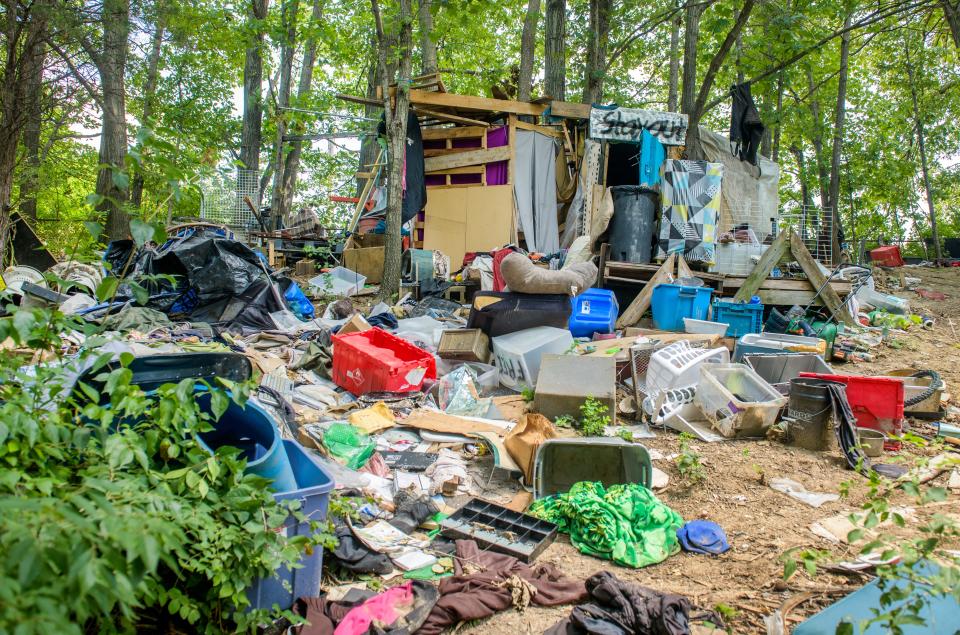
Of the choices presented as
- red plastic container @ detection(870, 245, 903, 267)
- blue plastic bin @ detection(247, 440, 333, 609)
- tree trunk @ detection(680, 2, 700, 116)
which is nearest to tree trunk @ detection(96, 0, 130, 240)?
blue plastic bin @ detection(247, 440, 333, 609)

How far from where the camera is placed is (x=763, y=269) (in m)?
8.07

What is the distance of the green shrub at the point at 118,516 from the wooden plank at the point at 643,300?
601 centimetres

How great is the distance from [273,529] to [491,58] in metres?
20.0

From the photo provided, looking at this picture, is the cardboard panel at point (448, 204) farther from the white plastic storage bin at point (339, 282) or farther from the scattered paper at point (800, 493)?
the scattered paper at point (800, 493)

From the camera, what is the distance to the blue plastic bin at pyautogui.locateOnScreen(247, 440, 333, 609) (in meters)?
2.31

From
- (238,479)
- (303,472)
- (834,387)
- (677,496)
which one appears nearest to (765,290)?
(834,387)

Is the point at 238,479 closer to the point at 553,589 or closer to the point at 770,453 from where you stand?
the point at 553,589

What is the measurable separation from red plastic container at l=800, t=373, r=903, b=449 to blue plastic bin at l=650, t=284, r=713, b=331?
2.51 metres

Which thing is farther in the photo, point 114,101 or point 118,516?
point 114,101

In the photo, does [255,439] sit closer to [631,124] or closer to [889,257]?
[631,124]

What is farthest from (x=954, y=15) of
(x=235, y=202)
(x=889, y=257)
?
(x=235, y=202)

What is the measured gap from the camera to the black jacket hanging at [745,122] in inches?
395

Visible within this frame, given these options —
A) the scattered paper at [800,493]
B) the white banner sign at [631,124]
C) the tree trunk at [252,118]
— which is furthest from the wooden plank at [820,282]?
the tree trunk at [252,118]

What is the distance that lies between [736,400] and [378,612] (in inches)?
132
